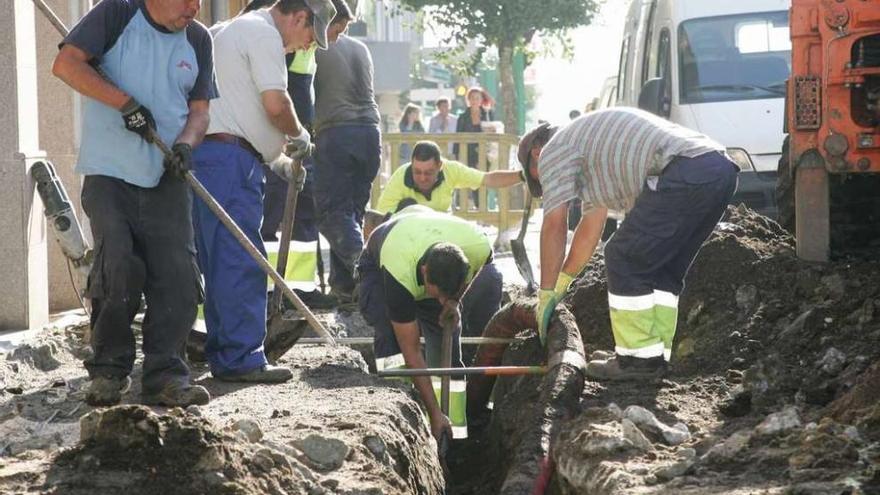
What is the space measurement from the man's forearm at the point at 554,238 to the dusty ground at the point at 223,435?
0.94m

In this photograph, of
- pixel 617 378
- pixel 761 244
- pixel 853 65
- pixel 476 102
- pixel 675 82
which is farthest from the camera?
pixel 476 102

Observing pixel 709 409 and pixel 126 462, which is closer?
pixel 126 462

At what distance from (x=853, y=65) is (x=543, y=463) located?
3.29m

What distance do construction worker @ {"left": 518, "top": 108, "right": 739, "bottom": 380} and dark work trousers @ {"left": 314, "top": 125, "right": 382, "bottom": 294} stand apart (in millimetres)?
2810

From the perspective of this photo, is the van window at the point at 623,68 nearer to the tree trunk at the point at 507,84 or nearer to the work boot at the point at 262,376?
the work boot at the point at 262,376

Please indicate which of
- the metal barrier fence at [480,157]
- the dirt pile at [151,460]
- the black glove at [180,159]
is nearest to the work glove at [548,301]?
the black glove at [180,159]

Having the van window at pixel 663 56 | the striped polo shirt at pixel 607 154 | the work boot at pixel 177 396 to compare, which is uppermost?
the van window at pixel 663 56

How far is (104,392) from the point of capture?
21.4 ft

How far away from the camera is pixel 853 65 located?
8820mm

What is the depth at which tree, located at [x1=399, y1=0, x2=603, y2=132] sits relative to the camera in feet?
96.1

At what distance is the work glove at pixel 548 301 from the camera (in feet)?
25.9

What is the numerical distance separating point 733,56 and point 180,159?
7866mm

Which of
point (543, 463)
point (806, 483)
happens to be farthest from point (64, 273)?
point (806, 483)

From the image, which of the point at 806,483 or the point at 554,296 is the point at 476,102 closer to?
the point at 554,296
